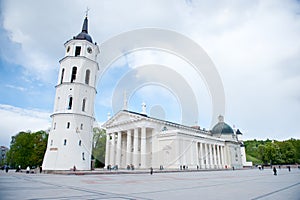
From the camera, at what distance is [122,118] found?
2231 inches

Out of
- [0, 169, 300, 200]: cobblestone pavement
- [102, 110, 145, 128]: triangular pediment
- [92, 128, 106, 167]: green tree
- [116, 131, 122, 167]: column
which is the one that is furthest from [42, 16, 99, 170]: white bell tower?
[92, 128, 106, 167]: green tree

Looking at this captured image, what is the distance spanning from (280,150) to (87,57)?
86.0m

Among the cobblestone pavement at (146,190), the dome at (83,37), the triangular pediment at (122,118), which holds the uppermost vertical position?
the dome at (83,37)

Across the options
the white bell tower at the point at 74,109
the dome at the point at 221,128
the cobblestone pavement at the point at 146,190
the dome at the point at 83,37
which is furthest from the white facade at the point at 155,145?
A: the cobblestone pavement at the point at 146,190

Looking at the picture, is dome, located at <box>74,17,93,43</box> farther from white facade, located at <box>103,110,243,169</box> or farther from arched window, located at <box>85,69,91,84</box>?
white facade, located at <box>103,110,243,169</box>

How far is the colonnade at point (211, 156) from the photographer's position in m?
54.7

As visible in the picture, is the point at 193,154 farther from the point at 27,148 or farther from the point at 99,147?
the point at 27,148

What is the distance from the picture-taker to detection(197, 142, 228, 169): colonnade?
2153 inches

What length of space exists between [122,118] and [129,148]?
890 cm

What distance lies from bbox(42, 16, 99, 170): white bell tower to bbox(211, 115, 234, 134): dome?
55.7 m

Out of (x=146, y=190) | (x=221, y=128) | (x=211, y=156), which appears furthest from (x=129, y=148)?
(x=146, y=190)

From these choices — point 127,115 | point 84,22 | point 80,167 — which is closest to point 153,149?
point 127,115

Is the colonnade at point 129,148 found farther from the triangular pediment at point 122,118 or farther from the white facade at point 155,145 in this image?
the triangular pediment at point 122,118

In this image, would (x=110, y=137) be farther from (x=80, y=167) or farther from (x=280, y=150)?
(x=280, y=150)
